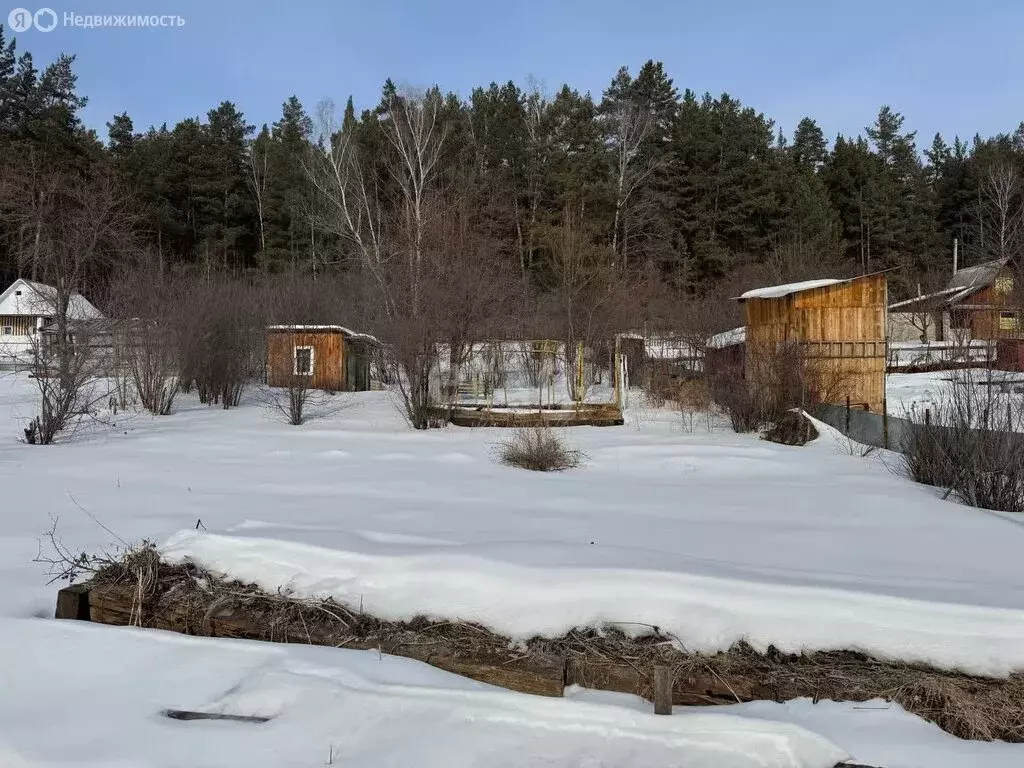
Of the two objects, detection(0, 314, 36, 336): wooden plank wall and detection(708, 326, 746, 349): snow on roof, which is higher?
detection(0, 314, 36, 336): wooden plank wall

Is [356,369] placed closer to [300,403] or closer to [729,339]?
[300,403]

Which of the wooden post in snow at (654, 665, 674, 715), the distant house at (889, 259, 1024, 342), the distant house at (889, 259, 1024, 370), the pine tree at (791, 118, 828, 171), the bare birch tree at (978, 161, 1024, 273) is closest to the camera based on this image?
the wooden post in snow at (654, 665, 674, 715)

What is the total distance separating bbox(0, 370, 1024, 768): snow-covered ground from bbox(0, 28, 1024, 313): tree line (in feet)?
64.2

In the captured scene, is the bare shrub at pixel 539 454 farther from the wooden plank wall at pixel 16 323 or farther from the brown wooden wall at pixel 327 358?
the wooden plank wall at pixel 16 323

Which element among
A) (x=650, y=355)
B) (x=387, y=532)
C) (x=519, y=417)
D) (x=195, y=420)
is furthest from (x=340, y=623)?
(x=650, y=355)

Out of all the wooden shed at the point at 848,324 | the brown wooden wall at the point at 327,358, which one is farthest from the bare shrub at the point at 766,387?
the brown wooden wall at the point at 327,358

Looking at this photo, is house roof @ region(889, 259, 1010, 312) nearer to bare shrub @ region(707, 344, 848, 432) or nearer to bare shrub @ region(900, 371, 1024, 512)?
bare shrub @ region(707, 344, 848, 432)

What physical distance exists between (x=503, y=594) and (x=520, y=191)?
120ft

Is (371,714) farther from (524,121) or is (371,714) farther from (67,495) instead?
(524,121)

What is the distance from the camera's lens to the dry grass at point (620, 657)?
355 centimetres

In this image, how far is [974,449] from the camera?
24.8 ft

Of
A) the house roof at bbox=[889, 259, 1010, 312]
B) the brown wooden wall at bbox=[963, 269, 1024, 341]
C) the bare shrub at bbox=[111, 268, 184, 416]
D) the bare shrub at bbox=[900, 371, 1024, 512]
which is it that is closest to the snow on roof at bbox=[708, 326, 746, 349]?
the bare shrub at bbox=[900, 371, 1024, 512]

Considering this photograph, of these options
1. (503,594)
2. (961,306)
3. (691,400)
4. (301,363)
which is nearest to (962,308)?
(961,306)

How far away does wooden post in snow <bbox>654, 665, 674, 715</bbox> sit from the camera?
3434mm
